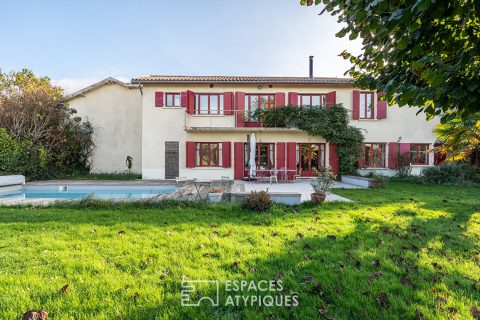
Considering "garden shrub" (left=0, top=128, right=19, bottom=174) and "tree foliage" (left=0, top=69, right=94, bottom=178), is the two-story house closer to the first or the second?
"tree foliage" (left=0, top=69, right=94, bottom=178)

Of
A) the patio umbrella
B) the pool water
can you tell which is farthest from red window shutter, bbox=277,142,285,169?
the pool water

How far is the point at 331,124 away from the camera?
15344 mm

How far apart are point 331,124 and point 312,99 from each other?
227cm

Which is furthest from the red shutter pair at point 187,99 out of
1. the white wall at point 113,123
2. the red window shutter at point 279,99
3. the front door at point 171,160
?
the red window shutter at point 279,99

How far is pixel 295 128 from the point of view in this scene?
605 inches

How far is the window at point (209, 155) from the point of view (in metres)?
15.9

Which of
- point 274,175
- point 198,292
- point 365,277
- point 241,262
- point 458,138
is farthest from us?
point 274,175

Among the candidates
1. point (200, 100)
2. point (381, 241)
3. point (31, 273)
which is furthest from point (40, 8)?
point (381, 241)

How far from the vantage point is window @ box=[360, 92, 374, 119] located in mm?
16094

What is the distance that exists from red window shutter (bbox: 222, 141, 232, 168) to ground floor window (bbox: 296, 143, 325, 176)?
184 inches

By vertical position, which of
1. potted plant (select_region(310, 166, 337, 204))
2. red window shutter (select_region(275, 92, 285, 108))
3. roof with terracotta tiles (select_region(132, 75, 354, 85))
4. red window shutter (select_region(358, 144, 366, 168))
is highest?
roof with terracotta tiles (select_region(132, 75, 354, 85))

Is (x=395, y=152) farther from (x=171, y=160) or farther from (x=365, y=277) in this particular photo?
(x=365, y=277)

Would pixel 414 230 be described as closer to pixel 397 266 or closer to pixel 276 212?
pixel 397 266

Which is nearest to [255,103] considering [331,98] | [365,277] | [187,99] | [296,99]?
[296,99]
